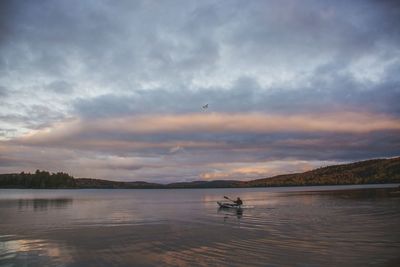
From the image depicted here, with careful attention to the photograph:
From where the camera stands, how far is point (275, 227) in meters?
40.5

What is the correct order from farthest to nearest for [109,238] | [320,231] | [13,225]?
[13,225], [320,231], [109,238]

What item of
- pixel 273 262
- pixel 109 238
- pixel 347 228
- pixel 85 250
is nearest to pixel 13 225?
pixel 109 238

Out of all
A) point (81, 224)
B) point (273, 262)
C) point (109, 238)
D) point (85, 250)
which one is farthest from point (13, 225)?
point (273, 262)

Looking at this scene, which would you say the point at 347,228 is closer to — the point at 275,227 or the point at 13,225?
the point at 275,227

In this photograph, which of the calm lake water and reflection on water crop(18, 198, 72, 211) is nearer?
the calm lake water

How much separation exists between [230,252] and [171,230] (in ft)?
46.2

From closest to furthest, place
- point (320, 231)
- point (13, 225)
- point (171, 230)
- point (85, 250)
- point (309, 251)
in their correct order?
point (309, 251), point (85, 250), point (320, 231), point (171, 230), point (13, 225)

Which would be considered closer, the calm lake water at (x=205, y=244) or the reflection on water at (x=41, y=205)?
the calm lake water at (x=205, y=244)

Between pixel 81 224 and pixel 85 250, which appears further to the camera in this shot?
pixel 81 224

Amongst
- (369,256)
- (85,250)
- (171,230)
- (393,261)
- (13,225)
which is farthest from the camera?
(13,225)

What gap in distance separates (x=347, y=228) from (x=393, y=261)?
51.6 feet

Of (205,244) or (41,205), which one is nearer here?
(205,244)

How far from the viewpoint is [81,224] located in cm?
→ 4584

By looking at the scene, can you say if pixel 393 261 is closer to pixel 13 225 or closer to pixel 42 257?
pixel 42 257
